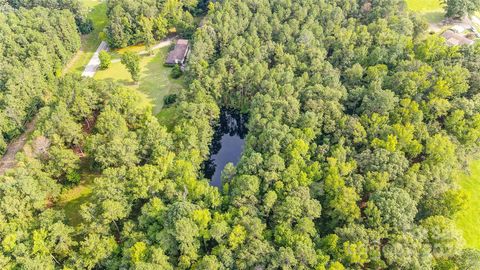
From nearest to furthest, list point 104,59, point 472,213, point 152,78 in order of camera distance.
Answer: point 472,213, point 152,78, point 104,59

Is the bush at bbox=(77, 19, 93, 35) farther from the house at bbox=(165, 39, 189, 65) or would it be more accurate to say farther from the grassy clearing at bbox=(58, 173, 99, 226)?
the grassy clearing at bbox=(58, 173, 99, 226)

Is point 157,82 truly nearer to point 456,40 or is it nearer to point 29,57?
point 29,57

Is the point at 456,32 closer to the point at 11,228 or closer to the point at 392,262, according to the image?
the point at 392,262

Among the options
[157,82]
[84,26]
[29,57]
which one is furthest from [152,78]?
[84,26]

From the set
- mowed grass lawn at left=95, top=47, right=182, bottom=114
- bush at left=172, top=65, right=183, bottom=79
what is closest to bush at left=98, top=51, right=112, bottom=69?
mowed grass lawn at left=95, top=47, right=182, bottom=114

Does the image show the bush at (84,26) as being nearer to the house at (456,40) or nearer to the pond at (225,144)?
the pond at (225,144)
